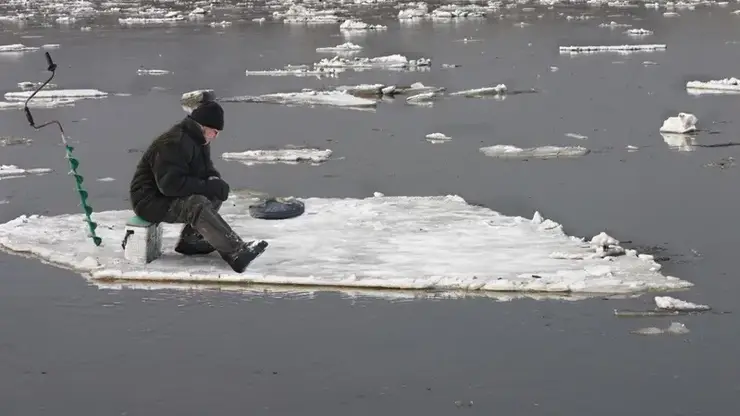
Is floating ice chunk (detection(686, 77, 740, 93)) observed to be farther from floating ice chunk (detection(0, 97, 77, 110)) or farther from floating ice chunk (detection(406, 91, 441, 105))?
floating ice chunk (detection(0, 97, 77, 110))

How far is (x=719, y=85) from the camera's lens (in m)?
18.7

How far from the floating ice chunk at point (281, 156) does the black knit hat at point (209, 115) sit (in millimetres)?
5004

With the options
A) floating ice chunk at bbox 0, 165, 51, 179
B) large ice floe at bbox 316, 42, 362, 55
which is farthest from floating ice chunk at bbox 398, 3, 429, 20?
floating ice chunk at bbox 0, 165, 51, 179

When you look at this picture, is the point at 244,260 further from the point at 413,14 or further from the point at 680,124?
the point at 413,14

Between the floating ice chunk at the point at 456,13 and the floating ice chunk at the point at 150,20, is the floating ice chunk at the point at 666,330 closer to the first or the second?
the floating ice chunk at the point at 456,13

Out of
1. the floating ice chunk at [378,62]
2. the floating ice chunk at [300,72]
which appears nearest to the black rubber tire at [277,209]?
the floating ice chunk at [300,72]

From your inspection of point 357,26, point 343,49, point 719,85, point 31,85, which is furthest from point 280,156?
point 357,26

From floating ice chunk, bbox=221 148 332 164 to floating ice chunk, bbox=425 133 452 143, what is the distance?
1556 mm

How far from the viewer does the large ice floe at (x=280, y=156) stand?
1365 cm

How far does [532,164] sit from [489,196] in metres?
1.94

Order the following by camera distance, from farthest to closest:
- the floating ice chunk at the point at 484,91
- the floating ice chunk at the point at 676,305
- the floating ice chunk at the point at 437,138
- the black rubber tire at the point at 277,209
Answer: the floating ice chunk at the point at 484,91 → the floating ice chunk at the point at 437,138 → the black rubber tire at the point at 277,209 → the floating ice chunk at the point at 676,305

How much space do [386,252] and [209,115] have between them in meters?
1.73

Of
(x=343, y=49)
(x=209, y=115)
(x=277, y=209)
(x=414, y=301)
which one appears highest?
(x=209, y=115)

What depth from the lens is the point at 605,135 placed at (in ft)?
48.9
